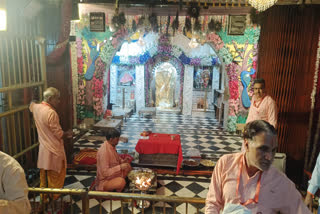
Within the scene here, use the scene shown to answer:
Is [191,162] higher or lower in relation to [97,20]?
lower

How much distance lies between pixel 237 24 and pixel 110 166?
4.76 meters

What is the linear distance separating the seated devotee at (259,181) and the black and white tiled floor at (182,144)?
2839 mm

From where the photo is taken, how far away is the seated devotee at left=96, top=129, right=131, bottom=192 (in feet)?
14.0

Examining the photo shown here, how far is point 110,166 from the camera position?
14.4 feet

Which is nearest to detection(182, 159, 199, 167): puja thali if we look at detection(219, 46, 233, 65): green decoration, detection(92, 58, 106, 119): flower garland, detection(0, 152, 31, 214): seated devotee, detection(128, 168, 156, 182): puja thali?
detection(128, 168, 156, 182): puja thali

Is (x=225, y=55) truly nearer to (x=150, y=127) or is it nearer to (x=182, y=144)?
(x=182, y=144)

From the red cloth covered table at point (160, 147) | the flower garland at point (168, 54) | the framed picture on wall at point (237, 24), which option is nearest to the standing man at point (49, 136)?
the red cloth covered table at point (160, 147)

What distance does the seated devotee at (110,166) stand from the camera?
4.27 m

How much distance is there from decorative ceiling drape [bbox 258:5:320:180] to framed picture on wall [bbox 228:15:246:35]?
1.25m

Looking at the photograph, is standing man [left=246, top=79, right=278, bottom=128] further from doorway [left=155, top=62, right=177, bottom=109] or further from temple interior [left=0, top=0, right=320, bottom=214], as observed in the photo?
doorway [left=155, top=62, right=177, bottom=109]

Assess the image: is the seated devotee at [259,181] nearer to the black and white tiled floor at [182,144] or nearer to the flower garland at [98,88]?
the black and white tiled floor at [182,144]

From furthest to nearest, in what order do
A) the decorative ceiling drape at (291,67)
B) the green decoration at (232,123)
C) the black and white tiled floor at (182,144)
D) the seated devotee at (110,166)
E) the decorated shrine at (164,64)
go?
the green decoration at (232,123), the decorated shrine at (164,64), the black and white tiled floor at (182,144), the decorative ceiling drape at (291,67), the seated devotee at (110,166)

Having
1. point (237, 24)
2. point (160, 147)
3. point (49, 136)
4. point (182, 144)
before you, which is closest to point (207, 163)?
point (160, 147)

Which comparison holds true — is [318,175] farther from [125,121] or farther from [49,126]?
[125,121]
